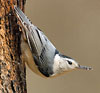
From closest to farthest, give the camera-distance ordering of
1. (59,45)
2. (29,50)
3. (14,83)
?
1. (14,83)
2. (29,50)
3. (59,45)

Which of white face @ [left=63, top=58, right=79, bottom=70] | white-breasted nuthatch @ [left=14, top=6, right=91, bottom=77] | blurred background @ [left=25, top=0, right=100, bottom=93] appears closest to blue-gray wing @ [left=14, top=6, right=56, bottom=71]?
white-breasted nuthatch @ [left=14, top=6, right=91, bottom=77]

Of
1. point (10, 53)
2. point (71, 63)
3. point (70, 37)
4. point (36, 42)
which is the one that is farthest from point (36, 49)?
point (70, 37)

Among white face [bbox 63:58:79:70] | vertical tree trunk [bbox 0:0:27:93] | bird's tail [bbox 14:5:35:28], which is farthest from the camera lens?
white face [bbox 63:58:79:70]

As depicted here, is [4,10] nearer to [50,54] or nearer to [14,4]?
[14,4]

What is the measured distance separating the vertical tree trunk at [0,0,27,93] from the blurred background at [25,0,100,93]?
283 cm

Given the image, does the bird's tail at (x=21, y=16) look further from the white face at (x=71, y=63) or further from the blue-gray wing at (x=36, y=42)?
the white face at (x=71, y=63)

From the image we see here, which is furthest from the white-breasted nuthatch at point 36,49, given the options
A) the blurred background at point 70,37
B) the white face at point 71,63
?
the blurred background at point 70,37

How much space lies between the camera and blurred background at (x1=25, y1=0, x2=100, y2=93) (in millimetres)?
6039

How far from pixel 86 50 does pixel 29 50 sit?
330 centimetres

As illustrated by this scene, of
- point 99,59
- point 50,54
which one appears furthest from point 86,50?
point 50,54

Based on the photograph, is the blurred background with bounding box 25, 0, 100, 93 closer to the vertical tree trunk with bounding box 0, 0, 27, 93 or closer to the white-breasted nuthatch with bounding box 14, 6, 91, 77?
the white-breasted nuthatch with bounding box 14, 6, 91, 77

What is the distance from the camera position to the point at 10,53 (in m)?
2.98

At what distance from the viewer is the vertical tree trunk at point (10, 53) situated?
286 centimetres

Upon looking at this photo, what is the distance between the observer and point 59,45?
237 inches
